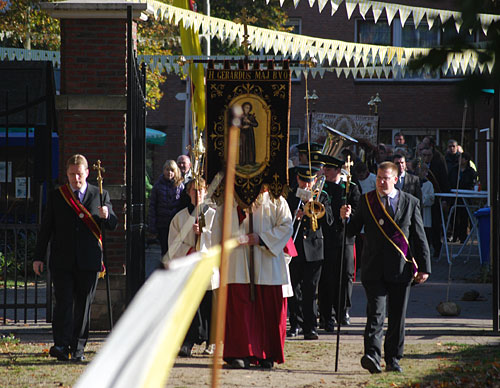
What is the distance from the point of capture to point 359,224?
8.50 m

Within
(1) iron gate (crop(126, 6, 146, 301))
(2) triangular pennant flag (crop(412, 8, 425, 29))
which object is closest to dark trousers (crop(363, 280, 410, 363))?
(1) iron gate (crop(126, 6, 146, 301))

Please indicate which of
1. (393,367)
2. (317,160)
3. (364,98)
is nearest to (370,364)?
(393,367)

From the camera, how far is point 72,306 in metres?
8.52

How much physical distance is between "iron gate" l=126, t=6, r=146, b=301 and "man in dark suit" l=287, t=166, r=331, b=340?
5.93 feet

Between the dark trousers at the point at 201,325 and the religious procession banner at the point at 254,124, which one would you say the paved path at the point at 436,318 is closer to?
the dark trousers at the point at 201,325

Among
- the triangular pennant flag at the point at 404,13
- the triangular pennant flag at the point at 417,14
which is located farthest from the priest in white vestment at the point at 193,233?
the triangular pennant flag at the point at 404,13

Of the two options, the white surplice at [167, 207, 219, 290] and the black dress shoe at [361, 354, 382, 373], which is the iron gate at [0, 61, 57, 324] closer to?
the white surplice at [167, 207, 219, 290]

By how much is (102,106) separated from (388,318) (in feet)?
13.2

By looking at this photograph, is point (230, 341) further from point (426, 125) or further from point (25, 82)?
point (426, 125)

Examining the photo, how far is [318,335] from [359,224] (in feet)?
7.83

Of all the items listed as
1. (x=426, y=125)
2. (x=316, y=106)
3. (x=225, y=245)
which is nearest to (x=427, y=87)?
(x=426, y=125)

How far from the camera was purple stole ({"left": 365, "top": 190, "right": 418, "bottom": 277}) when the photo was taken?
8117 mm

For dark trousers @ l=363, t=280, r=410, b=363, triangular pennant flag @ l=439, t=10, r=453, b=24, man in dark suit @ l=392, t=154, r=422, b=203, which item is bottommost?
dark trousers @ l=363, t=280, r=410, b=363

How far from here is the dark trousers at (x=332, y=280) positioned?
10.9m
